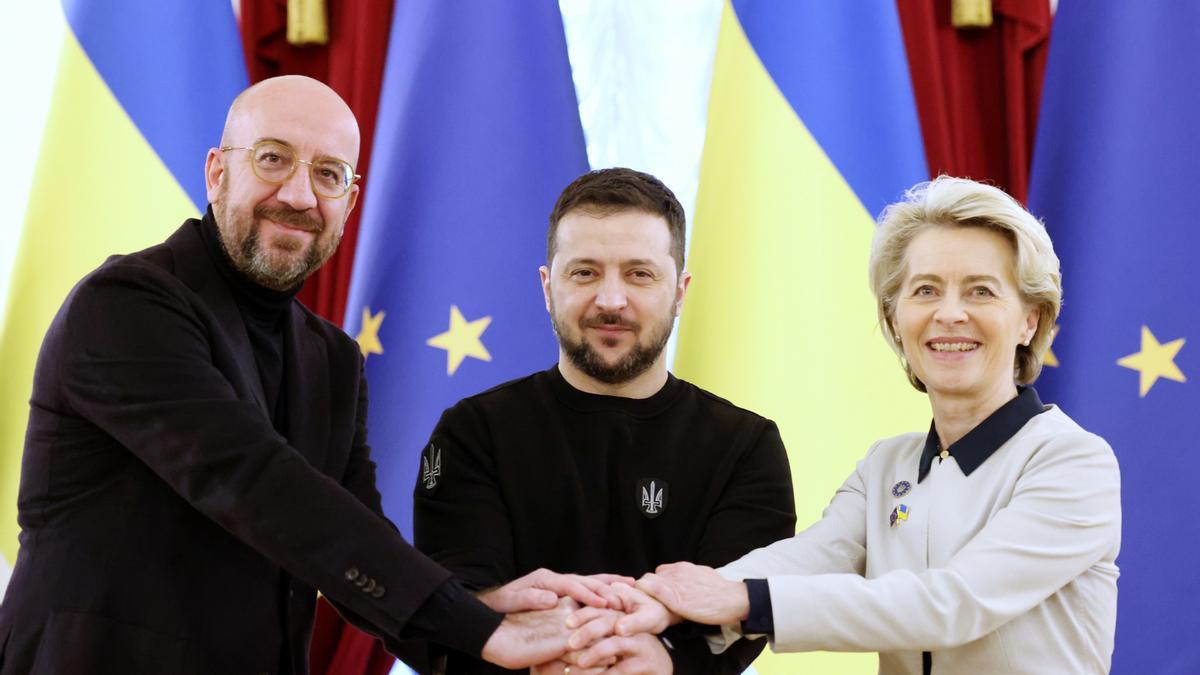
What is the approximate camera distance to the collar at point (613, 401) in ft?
7.34

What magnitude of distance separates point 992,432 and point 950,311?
0.67ft

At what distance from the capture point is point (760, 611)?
1841 mm

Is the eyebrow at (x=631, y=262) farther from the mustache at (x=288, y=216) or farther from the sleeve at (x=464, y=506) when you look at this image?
the mustache at (x=288, y=216)

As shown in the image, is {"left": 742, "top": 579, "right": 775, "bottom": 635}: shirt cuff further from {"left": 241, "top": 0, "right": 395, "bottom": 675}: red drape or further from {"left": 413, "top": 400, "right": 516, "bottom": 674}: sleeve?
{"left": 241, "top": 0, "right": 395, "bottom": 675}: red drape

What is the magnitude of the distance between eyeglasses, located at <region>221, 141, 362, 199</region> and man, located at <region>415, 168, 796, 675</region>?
435mm

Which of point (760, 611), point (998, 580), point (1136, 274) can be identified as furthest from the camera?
point (1136, 274)

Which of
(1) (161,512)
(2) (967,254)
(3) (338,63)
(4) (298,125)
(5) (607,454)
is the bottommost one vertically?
(1) (161,512)

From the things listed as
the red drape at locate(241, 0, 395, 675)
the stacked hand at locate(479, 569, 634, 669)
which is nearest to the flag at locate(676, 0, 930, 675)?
the red drape at locate(241, 0, 395, 675)

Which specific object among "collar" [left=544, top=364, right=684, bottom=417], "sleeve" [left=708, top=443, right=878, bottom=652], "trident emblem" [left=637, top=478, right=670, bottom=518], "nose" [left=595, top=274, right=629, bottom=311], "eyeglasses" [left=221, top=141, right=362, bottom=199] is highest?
"eyeglasses" [left=221, top=141, right=362, bottom=199]

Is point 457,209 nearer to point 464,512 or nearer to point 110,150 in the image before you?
point 110,150

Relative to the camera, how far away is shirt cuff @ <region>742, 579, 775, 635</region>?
1833 mm

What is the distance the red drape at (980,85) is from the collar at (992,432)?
1.51m

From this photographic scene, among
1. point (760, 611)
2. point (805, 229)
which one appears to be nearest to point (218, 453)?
point (760, 611)

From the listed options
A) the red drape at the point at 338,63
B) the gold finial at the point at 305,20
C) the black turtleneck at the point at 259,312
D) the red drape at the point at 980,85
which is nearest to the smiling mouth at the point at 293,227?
the black turtleneck at the point at 259,312
